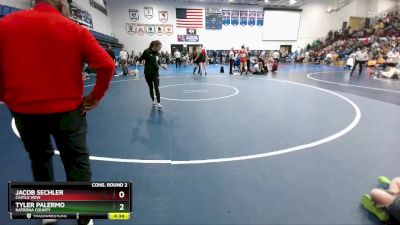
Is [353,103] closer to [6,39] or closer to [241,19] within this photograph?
[6,39]

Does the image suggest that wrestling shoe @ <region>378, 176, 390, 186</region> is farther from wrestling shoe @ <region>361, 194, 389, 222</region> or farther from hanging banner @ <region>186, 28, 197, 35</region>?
hanging banner @ <region>186, 28, 197, 35</region>

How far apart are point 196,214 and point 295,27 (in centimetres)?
3257

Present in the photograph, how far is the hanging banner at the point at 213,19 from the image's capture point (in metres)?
28.8

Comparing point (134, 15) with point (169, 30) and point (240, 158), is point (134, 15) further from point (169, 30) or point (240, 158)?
point (240, 158)

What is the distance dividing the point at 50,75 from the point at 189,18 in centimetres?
2876

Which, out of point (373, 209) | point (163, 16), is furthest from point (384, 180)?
point (163, 16)

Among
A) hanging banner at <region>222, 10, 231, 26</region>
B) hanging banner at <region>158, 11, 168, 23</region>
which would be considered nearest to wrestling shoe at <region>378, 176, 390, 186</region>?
hanging banner at <region>158, 11, 168, 23</region>

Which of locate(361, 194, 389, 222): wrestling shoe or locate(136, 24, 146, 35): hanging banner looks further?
locate(136, 24, 146, 35): hanging banner

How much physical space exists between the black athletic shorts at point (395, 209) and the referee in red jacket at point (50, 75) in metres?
2.68

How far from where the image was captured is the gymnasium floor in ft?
8.84

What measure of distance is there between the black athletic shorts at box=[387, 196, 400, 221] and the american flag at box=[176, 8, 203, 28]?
2827 centimetres

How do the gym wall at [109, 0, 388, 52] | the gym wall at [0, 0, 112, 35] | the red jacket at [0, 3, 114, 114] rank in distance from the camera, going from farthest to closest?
the gym wall at [109, 0, 388, 52]
the gym wall at [0, 0, 112, 35]
the red jacket at [0, 3, 114, 114]

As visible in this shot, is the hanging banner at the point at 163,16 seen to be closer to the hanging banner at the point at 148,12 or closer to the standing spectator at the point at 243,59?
the hanging banner at the point at 148,12

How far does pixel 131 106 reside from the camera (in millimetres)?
7285
